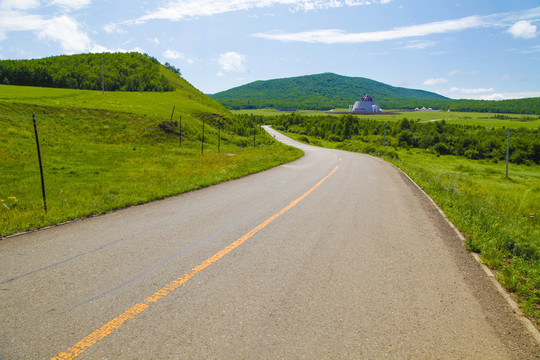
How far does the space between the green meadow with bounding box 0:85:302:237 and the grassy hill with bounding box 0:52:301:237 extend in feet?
0.06

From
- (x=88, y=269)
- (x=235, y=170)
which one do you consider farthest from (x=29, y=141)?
(x=88, y=269)

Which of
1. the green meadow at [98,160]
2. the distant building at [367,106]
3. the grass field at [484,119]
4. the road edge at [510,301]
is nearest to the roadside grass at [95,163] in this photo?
the green meadow at [98,160]

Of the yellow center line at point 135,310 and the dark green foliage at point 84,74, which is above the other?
the dark green foliage at point 84,74

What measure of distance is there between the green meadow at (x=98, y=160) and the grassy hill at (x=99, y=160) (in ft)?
0.06

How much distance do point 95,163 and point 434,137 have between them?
78.7 meters

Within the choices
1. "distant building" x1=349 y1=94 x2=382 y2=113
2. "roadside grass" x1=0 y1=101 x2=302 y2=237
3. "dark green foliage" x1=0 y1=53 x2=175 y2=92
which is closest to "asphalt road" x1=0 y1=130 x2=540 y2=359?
"roadside grass" x1=0 y1=101 x2=302 y2=237

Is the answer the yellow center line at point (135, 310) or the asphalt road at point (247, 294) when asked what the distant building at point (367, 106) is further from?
the yellow center line at point (135, 310)

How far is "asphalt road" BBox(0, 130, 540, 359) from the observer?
2.92 m

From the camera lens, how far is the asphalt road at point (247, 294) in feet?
9.58

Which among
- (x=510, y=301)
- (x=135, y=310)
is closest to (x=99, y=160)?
(x=135, y=310)

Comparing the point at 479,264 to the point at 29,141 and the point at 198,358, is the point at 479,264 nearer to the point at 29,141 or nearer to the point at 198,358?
the point at 198,358

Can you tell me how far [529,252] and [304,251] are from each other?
3865mm

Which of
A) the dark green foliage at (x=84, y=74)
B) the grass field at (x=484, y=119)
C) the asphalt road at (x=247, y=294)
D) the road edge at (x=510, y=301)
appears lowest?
the road edge at (x=510, y=301)

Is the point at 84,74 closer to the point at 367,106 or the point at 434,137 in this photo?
the point at 434,137
